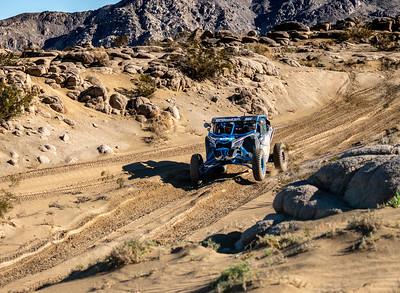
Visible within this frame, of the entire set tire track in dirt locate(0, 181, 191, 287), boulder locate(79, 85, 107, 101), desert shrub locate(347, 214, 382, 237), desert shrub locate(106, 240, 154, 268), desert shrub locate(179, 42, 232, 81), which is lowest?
tire track in dirt locate(0, 181, 191, 287)

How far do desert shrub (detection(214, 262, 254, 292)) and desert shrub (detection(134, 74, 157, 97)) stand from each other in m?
18.7

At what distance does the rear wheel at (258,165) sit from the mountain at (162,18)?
272ft

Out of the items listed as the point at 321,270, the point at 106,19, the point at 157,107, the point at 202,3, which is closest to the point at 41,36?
the point at 106,19

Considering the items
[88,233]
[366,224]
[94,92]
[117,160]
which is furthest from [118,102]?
[366,224]

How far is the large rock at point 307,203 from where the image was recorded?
8922mm

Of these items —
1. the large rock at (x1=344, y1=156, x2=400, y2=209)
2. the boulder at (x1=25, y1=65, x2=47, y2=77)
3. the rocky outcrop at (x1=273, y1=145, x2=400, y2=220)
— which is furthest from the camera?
the boulder at (x1=25, y1=65, x2=47, y2=77)

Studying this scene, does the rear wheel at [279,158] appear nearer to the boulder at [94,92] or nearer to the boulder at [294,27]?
the boulder at [94,92]

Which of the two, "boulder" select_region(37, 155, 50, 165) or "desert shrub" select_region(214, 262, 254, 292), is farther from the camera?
"boulder" select_region(37, 155, 50, 165)

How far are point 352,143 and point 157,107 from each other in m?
8.39

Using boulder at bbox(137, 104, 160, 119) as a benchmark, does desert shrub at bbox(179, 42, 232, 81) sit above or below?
above

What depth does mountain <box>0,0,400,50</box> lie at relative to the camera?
102 m

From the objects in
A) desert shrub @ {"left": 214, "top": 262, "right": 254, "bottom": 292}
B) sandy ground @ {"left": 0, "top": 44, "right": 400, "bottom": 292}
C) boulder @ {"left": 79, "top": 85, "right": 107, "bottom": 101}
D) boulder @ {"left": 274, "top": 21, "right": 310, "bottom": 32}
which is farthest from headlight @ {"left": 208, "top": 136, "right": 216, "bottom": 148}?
boulder @ {"left": 274, "top": 21, "right": 310, "bottom": 32}

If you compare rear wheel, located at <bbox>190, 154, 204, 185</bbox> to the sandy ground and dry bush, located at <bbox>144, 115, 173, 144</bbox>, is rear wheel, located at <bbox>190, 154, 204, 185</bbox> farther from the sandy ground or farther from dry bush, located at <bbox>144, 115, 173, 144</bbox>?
dry bush, located at <bbox>144, 115, 173, 144</bbox>

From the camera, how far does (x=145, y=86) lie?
24.9 m
